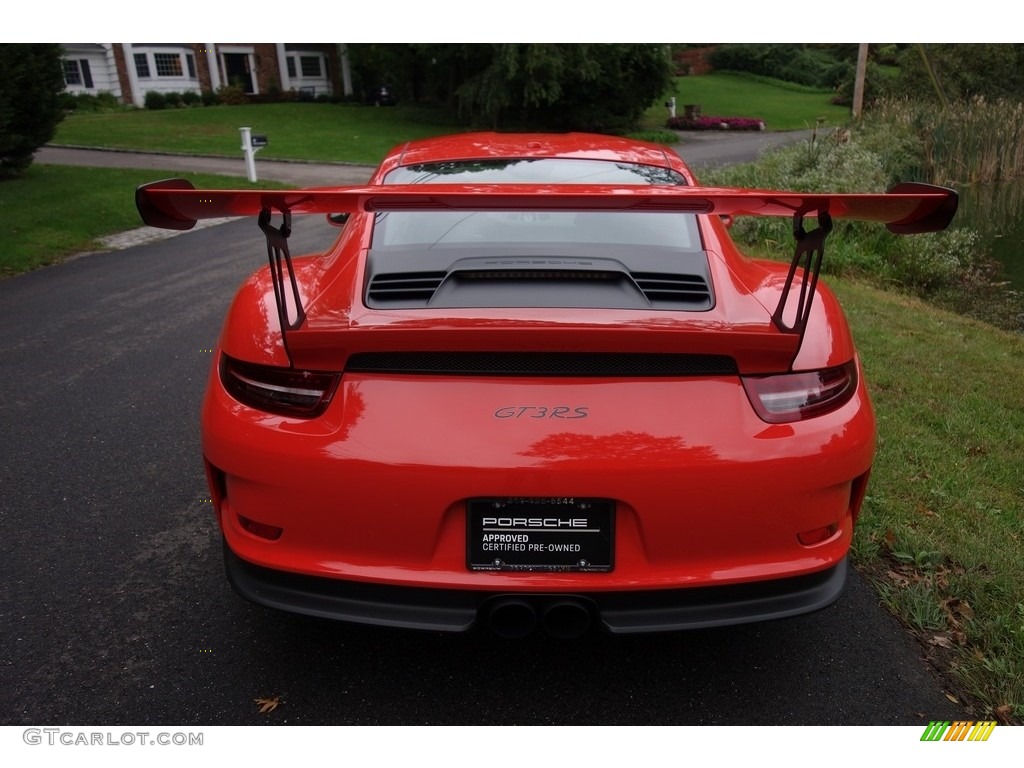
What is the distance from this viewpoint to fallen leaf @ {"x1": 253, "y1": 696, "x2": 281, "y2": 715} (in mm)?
2318

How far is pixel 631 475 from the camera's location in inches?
77.9

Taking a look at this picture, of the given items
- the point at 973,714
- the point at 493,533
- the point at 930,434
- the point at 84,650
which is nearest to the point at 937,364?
the point at 930,434

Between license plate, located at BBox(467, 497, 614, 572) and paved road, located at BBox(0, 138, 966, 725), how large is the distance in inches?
21.9

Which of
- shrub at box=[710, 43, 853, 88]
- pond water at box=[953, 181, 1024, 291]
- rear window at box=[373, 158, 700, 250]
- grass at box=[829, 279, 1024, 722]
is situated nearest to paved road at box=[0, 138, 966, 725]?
grass at box=[829, 279, 1024, 722]

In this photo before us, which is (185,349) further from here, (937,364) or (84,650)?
(937,364)

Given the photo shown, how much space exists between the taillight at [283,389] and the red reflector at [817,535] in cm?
132

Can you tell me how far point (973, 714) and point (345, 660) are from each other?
1897 millimetres

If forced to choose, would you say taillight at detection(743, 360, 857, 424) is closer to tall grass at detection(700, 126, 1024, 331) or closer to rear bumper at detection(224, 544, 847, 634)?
rear bumper at detection(224, 544, 847, 634)

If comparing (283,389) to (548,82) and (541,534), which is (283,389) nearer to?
(541,534)

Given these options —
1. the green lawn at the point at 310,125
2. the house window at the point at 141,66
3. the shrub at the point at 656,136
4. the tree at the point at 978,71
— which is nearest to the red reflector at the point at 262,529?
the green lawn at the point at 310,125

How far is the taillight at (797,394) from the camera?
210 cm

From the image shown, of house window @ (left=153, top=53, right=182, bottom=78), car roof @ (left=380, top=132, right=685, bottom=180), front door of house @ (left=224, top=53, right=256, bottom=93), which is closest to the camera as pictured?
car roof @ (left=380, top=132, right=685, bottom=180)
